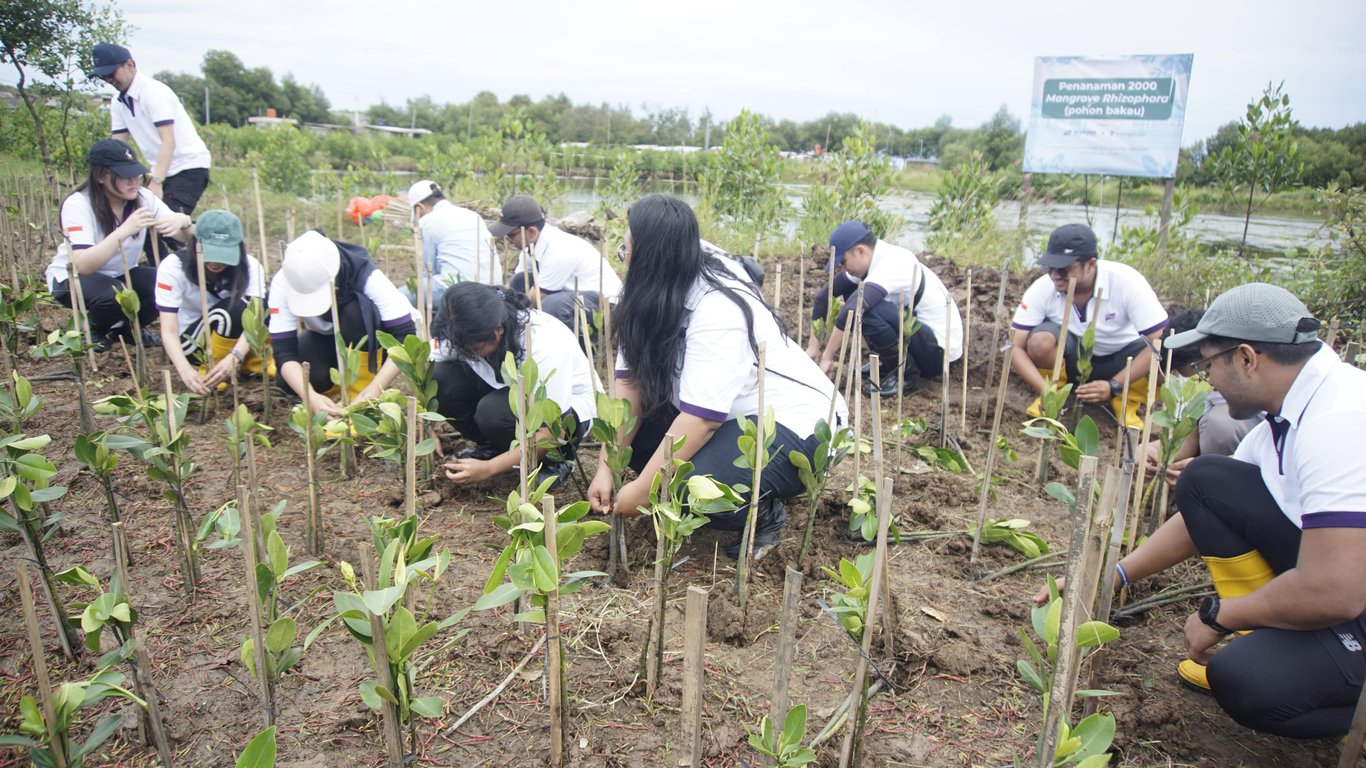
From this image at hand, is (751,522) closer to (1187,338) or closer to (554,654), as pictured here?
(554,654)

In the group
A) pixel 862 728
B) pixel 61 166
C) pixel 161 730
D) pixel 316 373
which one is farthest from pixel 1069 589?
pixel 61 166

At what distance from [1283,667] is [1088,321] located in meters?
2.31

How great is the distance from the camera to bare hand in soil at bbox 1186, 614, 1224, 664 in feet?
6.21

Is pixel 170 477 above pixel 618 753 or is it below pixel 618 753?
above

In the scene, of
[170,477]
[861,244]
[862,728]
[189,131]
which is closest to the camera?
[862,728]

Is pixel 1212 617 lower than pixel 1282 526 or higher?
lower

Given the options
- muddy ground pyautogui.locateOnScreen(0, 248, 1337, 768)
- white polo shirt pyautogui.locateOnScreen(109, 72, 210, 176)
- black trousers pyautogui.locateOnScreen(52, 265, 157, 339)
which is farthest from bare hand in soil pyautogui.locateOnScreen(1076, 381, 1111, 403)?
white polo shirt pyautogui.locateOnScreen(109, 72, 210, 176)

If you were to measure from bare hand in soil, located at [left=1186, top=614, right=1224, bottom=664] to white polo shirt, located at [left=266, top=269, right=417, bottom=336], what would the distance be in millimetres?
2914

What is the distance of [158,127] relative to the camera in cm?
451

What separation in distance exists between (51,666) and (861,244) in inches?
139

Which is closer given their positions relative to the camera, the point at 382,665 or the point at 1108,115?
the point at 382,665

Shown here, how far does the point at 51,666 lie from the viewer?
1855 millimetres

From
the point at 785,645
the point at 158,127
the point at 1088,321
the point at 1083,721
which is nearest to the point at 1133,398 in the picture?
the point at 1088,321

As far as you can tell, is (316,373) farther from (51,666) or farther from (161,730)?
(161,730)
